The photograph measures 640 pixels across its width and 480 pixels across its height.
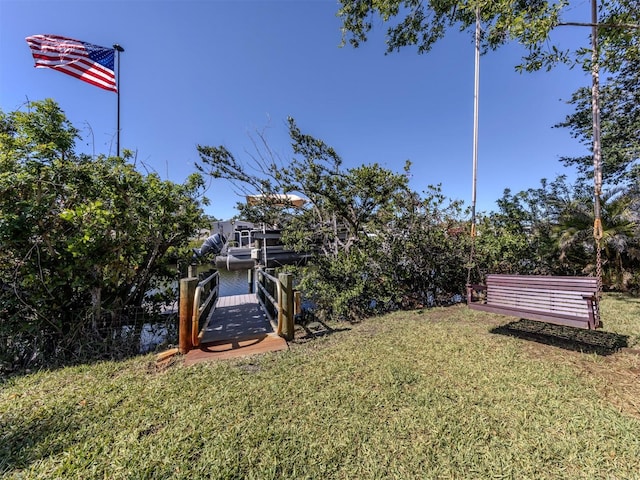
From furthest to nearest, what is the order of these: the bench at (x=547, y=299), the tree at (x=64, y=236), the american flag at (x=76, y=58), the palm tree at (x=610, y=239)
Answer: the palm tree at (x=610, y=239) < the american flag at (x=76, y=58) < the tree at (x=64, y=236) < the bench at (x=547, y=299)

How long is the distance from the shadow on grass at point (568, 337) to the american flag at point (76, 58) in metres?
9.71

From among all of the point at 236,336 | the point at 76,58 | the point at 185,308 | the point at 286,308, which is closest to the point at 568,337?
the point at 286,308

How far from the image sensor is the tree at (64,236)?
3.33m

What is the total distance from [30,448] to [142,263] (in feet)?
9.09

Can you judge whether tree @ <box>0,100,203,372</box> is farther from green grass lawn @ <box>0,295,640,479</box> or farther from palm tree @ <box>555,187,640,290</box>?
palm tree @ <box>555,187,640,290</box>

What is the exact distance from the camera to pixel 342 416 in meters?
2.33

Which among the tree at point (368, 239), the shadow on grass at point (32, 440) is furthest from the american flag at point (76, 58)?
the shadow on grass at point (32, 440)

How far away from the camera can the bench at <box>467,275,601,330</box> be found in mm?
3225

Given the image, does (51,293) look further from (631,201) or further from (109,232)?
(631,201)

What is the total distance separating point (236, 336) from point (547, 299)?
4.67m

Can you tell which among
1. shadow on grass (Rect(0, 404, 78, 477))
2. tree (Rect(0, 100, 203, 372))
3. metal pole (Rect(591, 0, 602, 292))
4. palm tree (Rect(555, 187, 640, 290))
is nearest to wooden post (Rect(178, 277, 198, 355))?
tree (Rect(0, 100, 203, 372))

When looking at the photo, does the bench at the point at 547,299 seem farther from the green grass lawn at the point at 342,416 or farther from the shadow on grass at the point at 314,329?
the shadow on grass at the point at 314,329

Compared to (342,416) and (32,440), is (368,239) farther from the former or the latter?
(32,440)

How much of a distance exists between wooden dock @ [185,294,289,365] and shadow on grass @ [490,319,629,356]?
3.74 meters
